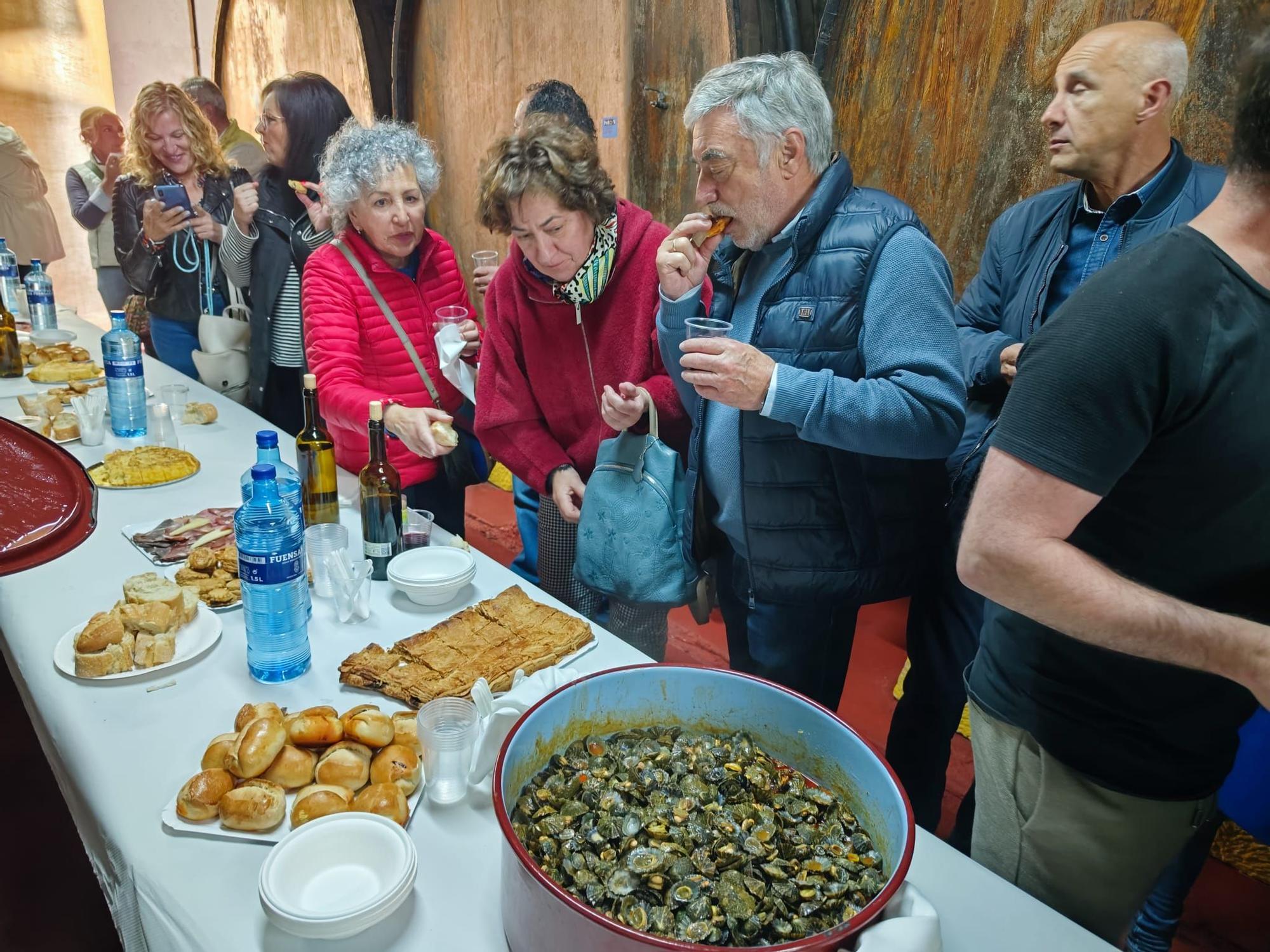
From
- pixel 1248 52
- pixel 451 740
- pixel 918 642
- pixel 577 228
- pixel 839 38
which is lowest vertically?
pixel 918 642

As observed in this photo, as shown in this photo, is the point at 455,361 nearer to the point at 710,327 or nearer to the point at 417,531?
the point at 417,531

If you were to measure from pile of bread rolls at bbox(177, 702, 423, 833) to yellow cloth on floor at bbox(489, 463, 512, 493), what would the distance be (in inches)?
140

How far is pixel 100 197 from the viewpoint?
16.4ft

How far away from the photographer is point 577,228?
199cm

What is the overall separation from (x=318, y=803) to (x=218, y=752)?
0.60ft

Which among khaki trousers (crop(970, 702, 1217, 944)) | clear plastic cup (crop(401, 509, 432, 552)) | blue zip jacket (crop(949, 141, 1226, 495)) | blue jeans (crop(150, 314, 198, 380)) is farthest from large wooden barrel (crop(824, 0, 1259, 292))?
blue jeans (crop(150, 314, 198, 380))

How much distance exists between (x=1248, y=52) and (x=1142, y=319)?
32cm

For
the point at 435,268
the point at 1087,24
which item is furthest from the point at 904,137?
the point at 435,268

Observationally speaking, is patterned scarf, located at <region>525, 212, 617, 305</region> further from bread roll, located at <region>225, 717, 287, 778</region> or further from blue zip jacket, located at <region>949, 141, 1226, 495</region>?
bread roll, located at <region>225, 717, 287, 778</region>

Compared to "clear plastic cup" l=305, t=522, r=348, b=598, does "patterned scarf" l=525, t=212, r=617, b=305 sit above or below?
above

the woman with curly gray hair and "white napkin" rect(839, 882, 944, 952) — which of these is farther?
the woman with curly gray hair

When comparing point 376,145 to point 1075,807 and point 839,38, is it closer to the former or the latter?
point 839,38

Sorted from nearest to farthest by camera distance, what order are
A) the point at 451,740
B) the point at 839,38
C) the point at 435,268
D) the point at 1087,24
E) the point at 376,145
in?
1. the point at 451,740
2. the point at 1087,24
3. the point at 376,145
4. the point at 435,268
5. the point at 839,38

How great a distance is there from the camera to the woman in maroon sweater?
1.94 m
